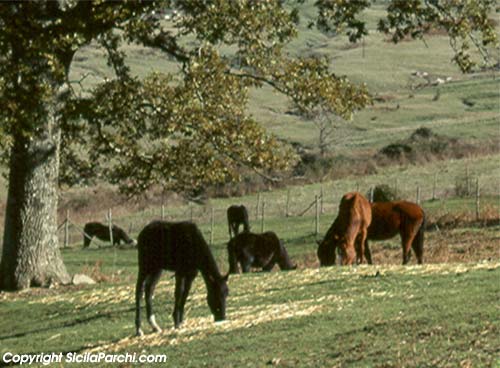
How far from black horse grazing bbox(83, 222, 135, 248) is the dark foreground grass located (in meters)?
20.4

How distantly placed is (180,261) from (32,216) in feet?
41.8

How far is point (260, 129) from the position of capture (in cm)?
3044

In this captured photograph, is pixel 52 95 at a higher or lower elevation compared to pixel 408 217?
higher

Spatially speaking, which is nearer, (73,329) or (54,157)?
(73,329)

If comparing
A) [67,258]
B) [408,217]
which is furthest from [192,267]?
[67,258]

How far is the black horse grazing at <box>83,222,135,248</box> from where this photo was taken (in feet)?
157

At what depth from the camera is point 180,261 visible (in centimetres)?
1823

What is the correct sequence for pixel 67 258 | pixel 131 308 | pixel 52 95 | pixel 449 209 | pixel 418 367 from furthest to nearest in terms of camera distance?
pixel 449 209 < pixel 67 258 < pixel 52 95 < pixel 131 308 < pixel 418 367

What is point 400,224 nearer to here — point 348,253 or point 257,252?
point 348,253

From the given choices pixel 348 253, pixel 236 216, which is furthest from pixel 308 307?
pixel 236 216

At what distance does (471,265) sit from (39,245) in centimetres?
1204

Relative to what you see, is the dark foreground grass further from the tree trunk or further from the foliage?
the foliage

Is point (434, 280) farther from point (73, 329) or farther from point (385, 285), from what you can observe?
point (73, 329)

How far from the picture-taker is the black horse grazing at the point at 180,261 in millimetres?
18047
